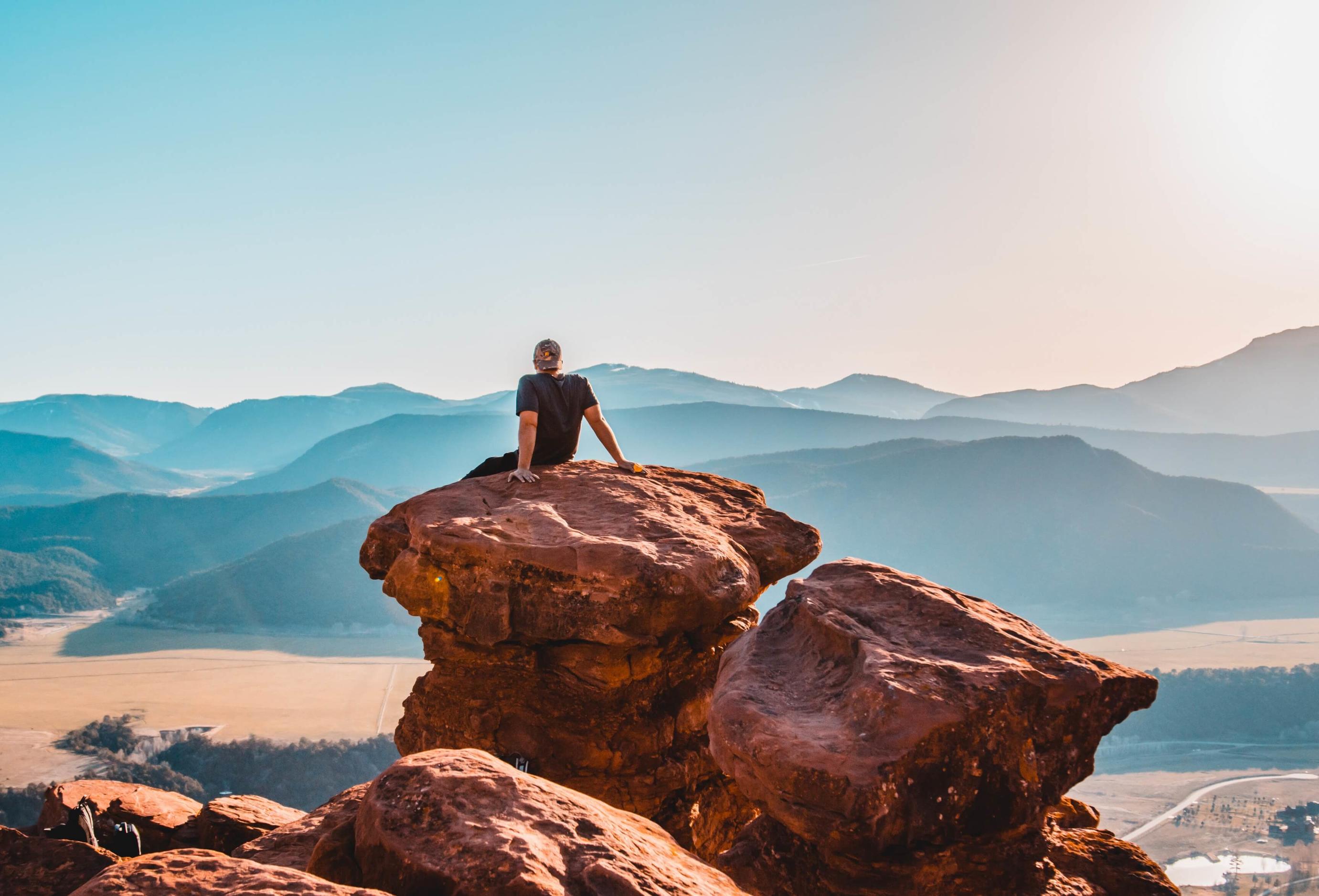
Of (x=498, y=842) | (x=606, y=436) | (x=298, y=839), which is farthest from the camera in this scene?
(x=606, y=436)

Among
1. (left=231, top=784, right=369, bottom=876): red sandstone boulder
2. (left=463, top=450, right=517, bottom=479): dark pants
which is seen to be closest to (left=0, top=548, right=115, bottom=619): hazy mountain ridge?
(left=463, top=450, right=517, bottom=479): dark pants

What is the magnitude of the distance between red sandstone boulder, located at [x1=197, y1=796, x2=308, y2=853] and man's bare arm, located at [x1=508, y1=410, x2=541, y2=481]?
3.93 metres

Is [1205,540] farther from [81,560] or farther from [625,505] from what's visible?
[81,560]

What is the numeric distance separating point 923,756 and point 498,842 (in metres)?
2.42

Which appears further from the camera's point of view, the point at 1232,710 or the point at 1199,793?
the point at 1232,710

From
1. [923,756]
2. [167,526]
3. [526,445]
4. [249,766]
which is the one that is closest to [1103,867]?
[923,756]

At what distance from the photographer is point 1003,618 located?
630 centimetres

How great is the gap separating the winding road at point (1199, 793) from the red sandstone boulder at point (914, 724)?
1720 inches

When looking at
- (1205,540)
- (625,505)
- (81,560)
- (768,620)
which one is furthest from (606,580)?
(81,560)

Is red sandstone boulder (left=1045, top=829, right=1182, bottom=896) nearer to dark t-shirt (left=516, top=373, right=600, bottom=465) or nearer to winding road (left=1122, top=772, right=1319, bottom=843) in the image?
dark t-shirt (left=516, top=373, right=600, bottom=465)

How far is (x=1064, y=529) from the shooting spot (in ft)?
443

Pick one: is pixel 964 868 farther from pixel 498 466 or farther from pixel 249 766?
pixel 249 766

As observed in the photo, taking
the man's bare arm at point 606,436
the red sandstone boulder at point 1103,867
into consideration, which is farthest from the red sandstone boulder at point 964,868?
the man's bare arm at point 606,436

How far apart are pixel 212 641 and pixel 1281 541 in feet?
522
